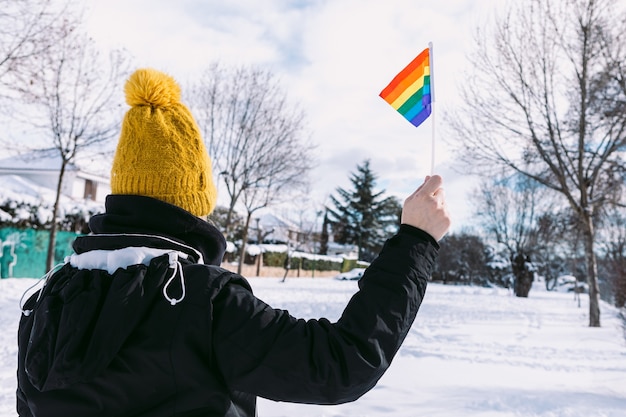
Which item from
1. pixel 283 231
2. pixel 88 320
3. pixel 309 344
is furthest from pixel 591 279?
pixel 283 231

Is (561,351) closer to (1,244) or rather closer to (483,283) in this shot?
(1,244)

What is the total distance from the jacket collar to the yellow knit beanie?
0.06 metres

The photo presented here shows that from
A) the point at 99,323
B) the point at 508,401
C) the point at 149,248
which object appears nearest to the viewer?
the point at 99,323

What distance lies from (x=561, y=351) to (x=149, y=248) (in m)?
9.12

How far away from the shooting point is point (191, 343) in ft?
3.69

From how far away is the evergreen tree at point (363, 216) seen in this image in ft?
190

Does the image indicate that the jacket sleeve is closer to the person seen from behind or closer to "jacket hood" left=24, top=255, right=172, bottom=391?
the person seen from behind

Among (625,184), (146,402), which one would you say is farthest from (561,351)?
(146,402)

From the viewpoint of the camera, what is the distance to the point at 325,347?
1.14 meters

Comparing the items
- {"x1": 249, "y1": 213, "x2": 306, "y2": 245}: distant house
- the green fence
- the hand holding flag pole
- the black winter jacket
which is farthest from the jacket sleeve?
{"x1": 249, "y1": 213, "x2": 306, "y2": 245}: distant house

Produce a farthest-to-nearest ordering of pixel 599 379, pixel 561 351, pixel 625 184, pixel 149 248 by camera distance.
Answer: pixel 625 184 < pixel 561 351 < pixel 599 379 < pixel 149 248

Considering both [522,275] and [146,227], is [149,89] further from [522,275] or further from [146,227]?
[522,275]

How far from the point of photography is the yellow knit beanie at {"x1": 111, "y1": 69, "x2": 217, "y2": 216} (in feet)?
4.49

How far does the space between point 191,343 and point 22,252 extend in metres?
18.2
